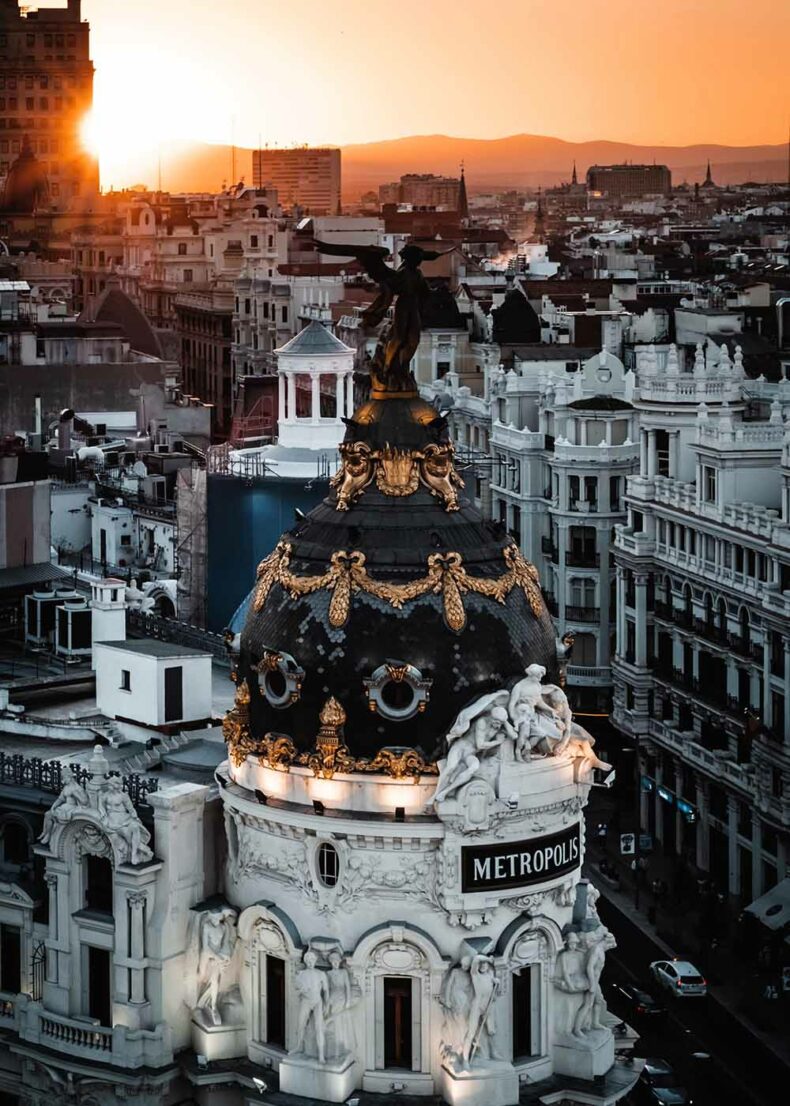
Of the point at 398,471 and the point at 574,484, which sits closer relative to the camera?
the point at 398,471

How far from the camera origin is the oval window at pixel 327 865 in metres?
61.1

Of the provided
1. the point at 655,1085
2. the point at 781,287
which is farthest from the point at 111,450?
the point at 655,1085

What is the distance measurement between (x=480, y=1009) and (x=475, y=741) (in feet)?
18.3

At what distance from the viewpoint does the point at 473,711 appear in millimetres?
59812

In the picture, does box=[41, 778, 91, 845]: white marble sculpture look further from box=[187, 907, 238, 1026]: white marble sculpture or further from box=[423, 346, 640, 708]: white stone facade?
box=[423, 346, 640, 708]: white stone facade

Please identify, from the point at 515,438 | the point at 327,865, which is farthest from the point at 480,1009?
the point at 515,438

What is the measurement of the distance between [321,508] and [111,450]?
97219 mm

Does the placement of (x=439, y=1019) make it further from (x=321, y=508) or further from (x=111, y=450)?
(x=111, y=450)

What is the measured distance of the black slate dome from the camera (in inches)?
2382

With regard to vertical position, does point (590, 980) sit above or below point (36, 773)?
below

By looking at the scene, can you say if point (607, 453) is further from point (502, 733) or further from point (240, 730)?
point (502, 733)

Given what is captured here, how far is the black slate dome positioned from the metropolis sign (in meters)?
2.39

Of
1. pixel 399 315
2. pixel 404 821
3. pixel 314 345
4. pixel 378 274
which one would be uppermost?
pixel 378 274

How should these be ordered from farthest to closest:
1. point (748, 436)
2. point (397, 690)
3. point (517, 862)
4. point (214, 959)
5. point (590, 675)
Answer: point (590, 675) < point (748, 436) < point (214, 959) < point (517, 862) < point (397, 690)
